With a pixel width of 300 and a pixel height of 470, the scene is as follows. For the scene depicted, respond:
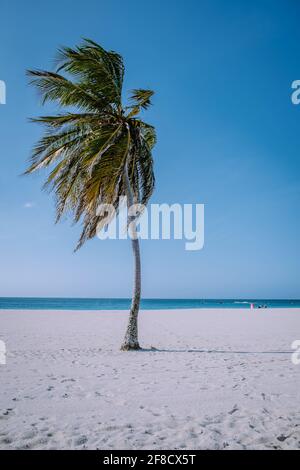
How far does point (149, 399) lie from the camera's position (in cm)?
471

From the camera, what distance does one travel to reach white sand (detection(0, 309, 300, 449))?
3.46 metres

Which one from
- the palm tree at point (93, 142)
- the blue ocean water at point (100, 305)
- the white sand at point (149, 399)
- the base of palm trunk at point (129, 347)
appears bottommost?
the blue ocean water at point (100, 305)

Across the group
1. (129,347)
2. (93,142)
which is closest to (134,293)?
(129,347)

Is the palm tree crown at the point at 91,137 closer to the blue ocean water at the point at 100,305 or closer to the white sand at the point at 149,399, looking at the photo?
the white sand at the point at 149,399

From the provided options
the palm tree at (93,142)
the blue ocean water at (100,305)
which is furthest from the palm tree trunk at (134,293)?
the blue ocean water at (100,305)

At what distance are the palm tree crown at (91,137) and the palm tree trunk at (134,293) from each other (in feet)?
1.37

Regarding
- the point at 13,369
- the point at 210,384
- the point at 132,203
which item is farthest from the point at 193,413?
the point at 132,203

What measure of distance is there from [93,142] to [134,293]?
428 centimetres

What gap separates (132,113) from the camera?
9078 millimetres

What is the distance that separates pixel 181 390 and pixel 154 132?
7914 millimetres

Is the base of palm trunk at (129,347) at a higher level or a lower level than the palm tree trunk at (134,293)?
lower

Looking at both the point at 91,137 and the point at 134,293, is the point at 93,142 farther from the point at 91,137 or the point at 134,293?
the point at 134,293

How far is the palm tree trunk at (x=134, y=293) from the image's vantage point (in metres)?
8.73
